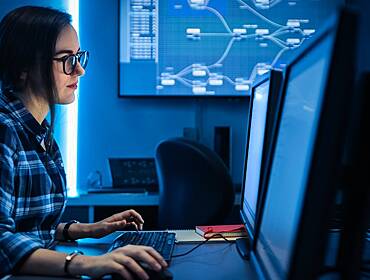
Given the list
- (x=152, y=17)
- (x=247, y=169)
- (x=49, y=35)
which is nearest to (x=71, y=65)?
(x=49, y=35)

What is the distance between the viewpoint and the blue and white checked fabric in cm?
90

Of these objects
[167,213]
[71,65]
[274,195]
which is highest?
[71,65]

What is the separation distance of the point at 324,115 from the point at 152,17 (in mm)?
2727

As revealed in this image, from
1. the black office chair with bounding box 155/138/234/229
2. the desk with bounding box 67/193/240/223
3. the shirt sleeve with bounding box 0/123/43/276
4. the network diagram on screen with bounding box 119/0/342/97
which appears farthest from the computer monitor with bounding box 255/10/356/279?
the network diagram on screen with bounding box 119/0/342/97

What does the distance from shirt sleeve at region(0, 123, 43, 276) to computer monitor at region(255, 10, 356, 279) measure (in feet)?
1.71

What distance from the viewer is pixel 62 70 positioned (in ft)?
3.97

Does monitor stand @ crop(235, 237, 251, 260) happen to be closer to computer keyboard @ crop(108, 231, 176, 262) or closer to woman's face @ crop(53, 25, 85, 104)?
computer keyboard @ crop(108, 231, 176, 262)

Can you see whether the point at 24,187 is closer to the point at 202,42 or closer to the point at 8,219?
the point at 8,219

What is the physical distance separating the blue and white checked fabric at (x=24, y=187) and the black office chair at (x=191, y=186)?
29.2 inches

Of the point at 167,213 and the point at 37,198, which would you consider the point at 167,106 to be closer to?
the point at 167,213

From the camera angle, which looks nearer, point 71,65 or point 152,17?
point 71,65

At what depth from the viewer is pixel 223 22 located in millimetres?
3078

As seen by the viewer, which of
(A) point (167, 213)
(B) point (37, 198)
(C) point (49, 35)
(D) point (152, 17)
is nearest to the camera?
(B) point (37, 198)

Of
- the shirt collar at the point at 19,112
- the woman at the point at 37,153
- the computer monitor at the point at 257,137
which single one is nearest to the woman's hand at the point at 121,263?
the woman at the point at 37,153
